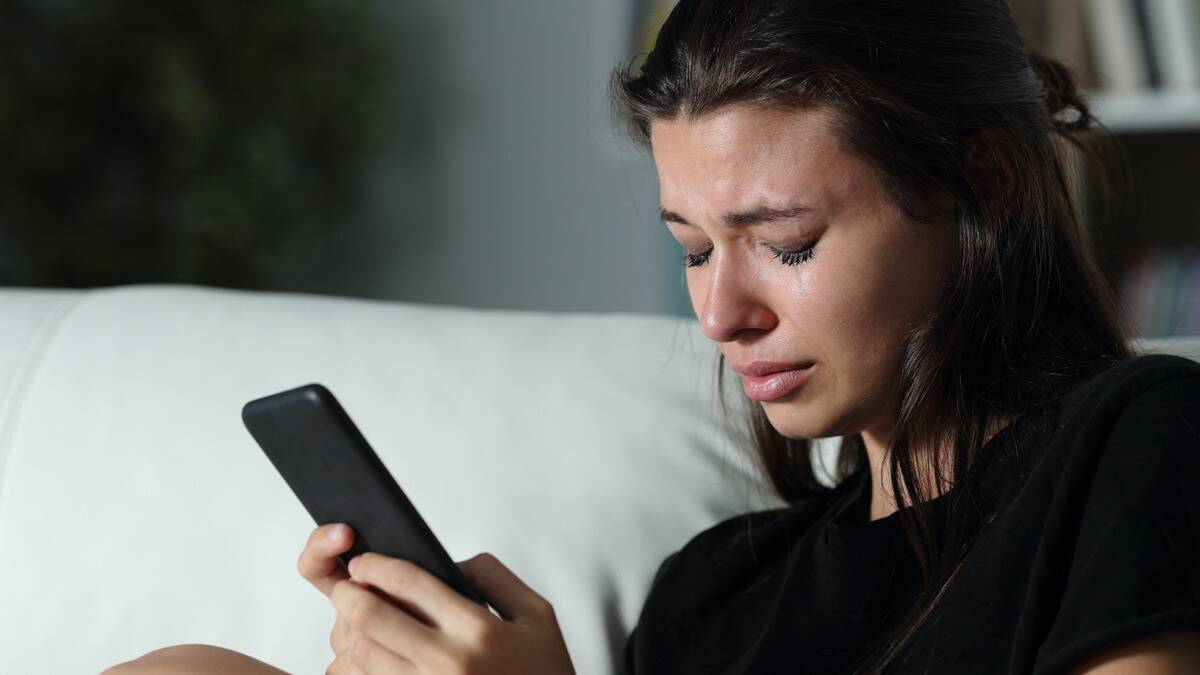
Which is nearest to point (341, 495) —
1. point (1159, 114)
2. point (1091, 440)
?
point (1091, 440)

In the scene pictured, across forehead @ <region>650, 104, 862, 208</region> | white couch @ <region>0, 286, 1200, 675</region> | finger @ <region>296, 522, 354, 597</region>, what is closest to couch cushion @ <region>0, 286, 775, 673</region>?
white couch @ <region>0, 286, 1200, 675</region>

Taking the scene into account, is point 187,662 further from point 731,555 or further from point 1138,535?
point 1138,535

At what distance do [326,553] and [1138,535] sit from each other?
0.48m

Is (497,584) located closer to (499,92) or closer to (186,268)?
(186,268)

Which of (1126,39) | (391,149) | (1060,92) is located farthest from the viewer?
(391,149)

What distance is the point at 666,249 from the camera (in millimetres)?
2949

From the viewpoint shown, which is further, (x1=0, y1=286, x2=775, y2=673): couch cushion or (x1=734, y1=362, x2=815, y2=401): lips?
(x1=0, y1=286, x2=775, y2=673): couch cushion

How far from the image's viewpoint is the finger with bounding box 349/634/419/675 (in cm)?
74

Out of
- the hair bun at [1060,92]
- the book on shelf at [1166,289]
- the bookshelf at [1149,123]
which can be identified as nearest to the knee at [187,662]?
the hair bun at [1060,92]

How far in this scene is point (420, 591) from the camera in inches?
29.7

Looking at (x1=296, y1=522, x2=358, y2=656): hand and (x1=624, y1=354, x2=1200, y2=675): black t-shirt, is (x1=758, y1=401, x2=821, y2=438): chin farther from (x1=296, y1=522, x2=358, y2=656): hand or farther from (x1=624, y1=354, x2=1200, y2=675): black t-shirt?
(x1=296, y1=522, x2=358, y2=656): hand

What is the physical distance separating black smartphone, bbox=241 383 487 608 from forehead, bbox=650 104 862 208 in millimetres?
268

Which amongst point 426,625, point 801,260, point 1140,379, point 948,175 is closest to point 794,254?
point 801,260

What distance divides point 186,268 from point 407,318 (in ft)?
5.22
